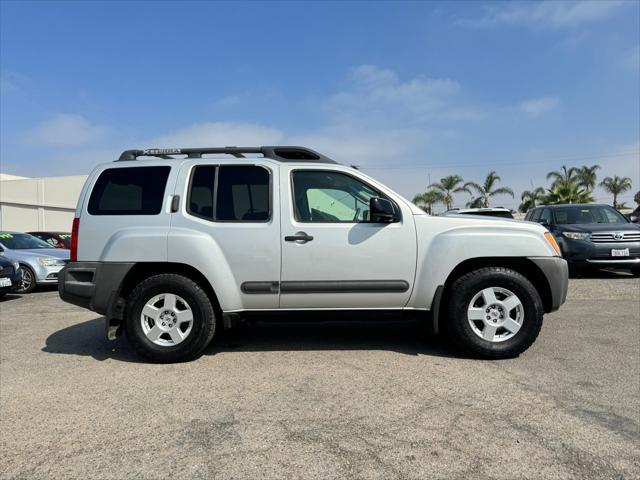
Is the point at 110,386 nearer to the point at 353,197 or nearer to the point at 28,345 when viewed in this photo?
the point at 28,345

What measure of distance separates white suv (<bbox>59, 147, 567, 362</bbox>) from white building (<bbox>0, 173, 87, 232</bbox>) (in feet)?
106

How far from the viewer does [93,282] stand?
4023 millimetres

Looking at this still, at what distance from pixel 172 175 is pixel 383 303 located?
2423 mm

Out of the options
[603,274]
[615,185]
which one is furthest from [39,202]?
[615,185]

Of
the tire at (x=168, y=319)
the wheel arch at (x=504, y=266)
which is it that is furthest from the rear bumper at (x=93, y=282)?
the wheel arch at (x=504, y=266)

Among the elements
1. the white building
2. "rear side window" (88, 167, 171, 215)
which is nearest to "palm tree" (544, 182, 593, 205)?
"rear side window" (88, 167, 171, 215)

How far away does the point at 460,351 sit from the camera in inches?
163

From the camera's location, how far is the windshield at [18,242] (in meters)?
10.3

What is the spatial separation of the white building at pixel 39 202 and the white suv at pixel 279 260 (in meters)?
32.2

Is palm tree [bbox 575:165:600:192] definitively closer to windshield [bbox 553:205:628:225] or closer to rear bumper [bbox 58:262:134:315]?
windshield [bbox 553:205:628:225]

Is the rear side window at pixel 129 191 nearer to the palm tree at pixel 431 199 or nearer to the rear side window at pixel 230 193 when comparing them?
the rear side window at pixel 230 193

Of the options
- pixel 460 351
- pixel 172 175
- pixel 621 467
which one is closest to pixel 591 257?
pixel 460 351

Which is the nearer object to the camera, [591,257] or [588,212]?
[591,257]

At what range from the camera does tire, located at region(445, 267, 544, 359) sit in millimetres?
3969
